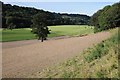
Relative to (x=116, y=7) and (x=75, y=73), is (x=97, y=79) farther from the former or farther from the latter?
(x=116, y=7)

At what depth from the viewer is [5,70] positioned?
18.7 metres

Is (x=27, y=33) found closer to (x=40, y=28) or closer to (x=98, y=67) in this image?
(x=40, y=28)

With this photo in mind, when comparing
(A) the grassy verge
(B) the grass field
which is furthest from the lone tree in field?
(A) the grassy verge

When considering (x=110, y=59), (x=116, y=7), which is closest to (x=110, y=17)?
(x=116, y=7)

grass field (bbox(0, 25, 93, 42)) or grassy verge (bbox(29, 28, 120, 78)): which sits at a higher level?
grassy verge (bbox(29, 28, 120, 78))

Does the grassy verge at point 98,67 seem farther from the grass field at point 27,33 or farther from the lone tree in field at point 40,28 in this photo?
the lone tree in field at point 40,28

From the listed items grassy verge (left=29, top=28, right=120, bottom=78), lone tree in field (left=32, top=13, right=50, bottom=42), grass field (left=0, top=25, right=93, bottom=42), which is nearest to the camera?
grassy verge (left=29, top=28, right=120, bottom=78)

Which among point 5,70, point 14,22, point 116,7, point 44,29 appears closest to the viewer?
point 5,70

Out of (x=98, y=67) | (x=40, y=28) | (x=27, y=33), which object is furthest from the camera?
(x=27, y=33)

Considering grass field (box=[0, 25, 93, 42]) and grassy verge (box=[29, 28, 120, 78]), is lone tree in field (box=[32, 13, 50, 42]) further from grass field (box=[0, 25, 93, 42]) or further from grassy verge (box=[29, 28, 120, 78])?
grassy verge (box=[29, 28, 120, 78])

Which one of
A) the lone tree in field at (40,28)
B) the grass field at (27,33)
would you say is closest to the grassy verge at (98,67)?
A: the grass field at (27,33)

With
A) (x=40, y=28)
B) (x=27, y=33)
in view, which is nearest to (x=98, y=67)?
(x=40, y=28)

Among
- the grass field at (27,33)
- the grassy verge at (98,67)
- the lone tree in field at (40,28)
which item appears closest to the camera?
the grassy verge at (98,67)

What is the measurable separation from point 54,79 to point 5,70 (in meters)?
6.02
